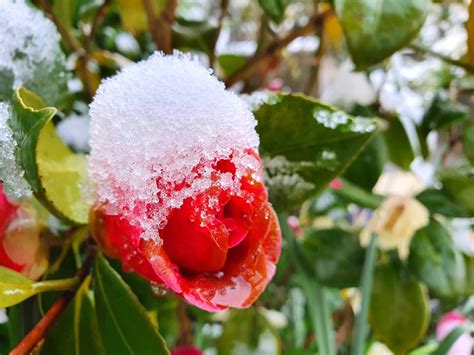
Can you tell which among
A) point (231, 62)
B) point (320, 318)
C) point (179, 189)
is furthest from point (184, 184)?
point (231, 62)

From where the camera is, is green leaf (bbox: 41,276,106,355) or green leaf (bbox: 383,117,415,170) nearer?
green leaf (bbox: 41,276,106,355)

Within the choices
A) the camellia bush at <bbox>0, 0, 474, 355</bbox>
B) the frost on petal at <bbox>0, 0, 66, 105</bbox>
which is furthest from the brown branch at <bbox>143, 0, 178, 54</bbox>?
the frost on petal at <bbox>0, 0, 66, 105</bbox>

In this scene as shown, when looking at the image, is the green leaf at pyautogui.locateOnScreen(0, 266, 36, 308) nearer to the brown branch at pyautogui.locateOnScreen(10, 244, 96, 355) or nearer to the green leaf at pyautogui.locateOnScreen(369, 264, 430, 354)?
the brown branch at pyautogui.locateOnScreen(10, 244, 96, 355)

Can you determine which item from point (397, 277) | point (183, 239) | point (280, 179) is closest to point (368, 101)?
point (397, 277)

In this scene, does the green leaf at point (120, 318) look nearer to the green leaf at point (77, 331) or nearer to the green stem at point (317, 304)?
the green leaf at point (77, 331)

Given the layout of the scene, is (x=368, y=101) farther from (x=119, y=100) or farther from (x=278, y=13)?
(x=119, y=100)
